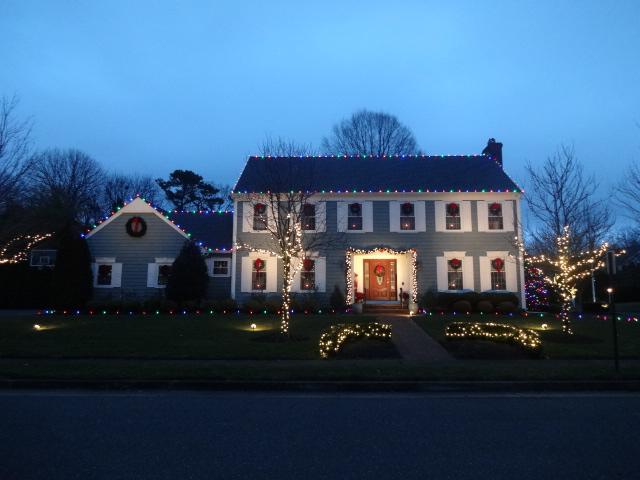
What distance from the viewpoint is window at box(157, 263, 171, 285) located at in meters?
24.1

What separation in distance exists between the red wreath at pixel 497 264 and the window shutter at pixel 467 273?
1075mm

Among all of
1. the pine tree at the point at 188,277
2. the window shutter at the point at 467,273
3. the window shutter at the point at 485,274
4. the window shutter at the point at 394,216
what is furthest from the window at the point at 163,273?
the window shutter at the point at 485,274

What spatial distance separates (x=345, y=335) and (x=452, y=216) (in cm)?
1362

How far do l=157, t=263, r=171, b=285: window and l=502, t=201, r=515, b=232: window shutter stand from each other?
16.8 m

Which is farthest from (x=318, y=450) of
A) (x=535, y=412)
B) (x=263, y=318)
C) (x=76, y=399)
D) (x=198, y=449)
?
(x=263, y=318)

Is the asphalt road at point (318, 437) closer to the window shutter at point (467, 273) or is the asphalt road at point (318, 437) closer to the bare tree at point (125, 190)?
the window shutter at point (467, 273)

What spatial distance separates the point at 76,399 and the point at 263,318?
481 inches

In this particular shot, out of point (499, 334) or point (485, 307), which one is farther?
point (485, 307)

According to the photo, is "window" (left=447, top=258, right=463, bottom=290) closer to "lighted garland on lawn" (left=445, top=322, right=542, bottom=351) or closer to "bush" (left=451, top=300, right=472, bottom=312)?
"bush" (left=451, top=300, right=472, bottom=312)

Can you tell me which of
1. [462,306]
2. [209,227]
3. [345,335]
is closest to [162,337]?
[345,335]

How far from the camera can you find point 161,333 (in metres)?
15.1

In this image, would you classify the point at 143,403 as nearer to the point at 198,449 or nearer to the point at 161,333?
the point at 198,449

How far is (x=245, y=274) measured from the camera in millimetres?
23562

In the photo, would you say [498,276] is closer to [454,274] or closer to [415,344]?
[454,274]
